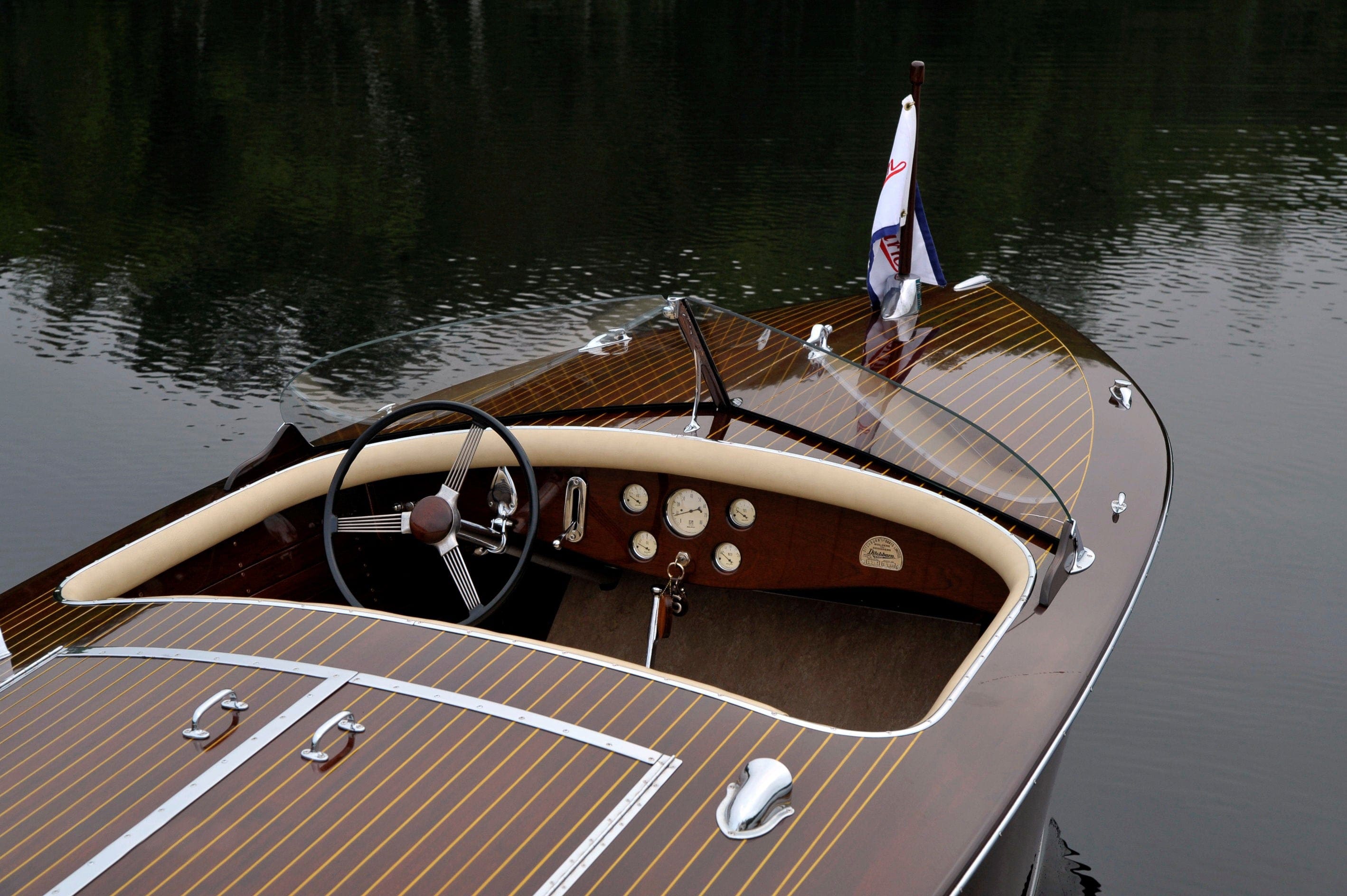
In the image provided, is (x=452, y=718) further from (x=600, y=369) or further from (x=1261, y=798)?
(x=1261, y=798)

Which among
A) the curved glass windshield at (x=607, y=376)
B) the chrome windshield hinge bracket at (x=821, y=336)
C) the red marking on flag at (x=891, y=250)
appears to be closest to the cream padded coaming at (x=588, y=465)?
the curved glass windshield at (x=607, y=376)

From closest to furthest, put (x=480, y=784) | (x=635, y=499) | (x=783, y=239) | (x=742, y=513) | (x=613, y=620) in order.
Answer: (x=480, y=784)
(x=742, y=513)
(x=635, y=499)
(x=613, y=620)
(x=783, y=239)

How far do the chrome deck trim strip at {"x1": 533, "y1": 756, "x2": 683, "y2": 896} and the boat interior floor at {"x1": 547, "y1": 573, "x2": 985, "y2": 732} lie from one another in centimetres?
127

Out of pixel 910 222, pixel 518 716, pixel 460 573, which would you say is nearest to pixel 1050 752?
pixel 518 716

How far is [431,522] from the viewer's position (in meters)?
2.59

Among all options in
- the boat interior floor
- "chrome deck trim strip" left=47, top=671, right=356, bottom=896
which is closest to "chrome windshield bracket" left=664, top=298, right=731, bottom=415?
the boat interior floor

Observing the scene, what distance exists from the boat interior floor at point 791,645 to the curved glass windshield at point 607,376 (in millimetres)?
568

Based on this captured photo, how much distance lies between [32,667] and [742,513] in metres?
1.64

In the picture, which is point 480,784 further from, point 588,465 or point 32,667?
point 588,465

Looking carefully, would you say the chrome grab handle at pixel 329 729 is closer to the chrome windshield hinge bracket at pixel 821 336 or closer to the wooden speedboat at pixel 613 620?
the wooden speedboat at pixel 613 620

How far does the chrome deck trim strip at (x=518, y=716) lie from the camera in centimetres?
185

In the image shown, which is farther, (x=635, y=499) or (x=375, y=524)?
(x=635, y=499)

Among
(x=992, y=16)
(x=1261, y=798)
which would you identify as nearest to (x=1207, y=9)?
(x=992, y=16)

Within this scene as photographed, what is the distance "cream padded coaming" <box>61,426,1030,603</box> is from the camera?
2.55 meters
